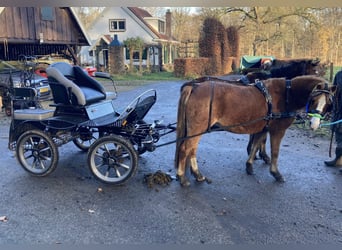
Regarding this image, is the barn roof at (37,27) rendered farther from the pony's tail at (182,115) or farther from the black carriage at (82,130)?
the pony's tail at (182,115)

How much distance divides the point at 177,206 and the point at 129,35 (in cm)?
2927

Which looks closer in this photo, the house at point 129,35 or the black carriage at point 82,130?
the black carriage at point 82,130

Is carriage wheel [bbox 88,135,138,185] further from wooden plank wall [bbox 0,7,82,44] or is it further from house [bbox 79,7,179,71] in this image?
house [bbox 79,7,179,71]

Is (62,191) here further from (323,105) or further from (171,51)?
(171,51)

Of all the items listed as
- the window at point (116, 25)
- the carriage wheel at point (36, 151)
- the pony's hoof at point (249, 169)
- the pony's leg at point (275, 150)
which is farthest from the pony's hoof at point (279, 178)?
the window at point (116, 25)

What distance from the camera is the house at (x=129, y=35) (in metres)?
29.7

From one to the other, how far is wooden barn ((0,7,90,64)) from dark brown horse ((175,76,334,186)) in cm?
1053

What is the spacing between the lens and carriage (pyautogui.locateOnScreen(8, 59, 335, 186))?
13.6 ft

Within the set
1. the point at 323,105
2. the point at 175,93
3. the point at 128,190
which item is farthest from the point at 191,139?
the point at 175,93

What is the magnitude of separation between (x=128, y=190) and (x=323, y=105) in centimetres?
265

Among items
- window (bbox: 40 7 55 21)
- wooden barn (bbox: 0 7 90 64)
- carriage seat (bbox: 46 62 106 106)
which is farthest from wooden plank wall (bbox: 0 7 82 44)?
carriage seat (bbox: 46 62 106 106)

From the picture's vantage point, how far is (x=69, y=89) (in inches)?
175

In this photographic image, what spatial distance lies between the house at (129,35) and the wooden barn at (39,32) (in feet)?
39.0

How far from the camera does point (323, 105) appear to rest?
3.86 m
